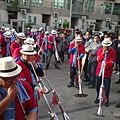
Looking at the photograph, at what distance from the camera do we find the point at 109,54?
5367 mm

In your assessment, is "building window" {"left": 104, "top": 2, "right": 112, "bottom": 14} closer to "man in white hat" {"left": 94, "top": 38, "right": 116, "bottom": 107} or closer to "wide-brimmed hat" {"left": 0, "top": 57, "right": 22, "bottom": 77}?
"man in white hat" {"left": 94, "top": 38, "right": 116, "bottom": 107}

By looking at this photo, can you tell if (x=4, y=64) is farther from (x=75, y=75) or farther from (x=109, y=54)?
(x=75, y=75)

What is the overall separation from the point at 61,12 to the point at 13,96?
98.3 ft

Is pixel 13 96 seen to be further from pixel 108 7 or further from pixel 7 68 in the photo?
pixel 108 7

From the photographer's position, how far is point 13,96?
1.92m

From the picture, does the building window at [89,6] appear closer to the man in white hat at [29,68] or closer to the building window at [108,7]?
the building window at [108,7]

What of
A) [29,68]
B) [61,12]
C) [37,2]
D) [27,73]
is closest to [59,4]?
[61,12]

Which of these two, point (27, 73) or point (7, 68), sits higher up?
point (7, 68)

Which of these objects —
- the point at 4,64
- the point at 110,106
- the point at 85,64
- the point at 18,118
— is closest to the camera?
the point at 4,64

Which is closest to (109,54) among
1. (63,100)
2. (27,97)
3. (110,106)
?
(110,106)

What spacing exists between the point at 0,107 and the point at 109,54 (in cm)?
404

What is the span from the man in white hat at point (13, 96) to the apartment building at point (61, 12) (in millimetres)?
22434

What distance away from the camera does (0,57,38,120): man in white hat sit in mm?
1923

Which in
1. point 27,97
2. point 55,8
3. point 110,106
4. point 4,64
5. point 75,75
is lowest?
point 110,106
